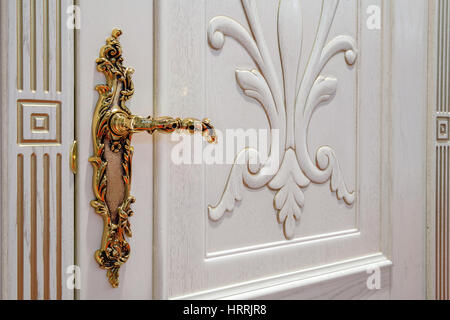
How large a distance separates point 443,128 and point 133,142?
648 mm

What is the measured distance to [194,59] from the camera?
0.51 meters

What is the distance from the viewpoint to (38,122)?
1.30 ft

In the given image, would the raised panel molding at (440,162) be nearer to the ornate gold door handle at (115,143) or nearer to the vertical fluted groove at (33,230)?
the ornate gold door handle at (115,143)

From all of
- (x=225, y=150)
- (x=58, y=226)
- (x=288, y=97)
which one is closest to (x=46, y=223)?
(x=58, y=226)

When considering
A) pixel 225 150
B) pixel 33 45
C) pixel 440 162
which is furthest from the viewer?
pixel 440 162

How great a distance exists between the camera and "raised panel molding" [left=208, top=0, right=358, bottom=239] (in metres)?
0.55

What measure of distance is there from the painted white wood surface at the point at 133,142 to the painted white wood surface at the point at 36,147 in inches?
0.6

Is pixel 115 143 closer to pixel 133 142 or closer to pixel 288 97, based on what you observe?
pixel 133 142

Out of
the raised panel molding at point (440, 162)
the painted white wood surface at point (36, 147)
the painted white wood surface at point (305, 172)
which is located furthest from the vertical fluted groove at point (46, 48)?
the raised panel molding at point (440, 162)

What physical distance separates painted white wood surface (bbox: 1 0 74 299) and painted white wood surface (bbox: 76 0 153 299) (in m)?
0.02

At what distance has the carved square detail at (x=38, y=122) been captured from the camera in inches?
A: 15.3

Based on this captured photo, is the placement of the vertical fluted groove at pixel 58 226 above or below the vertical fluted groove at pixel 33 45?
below
